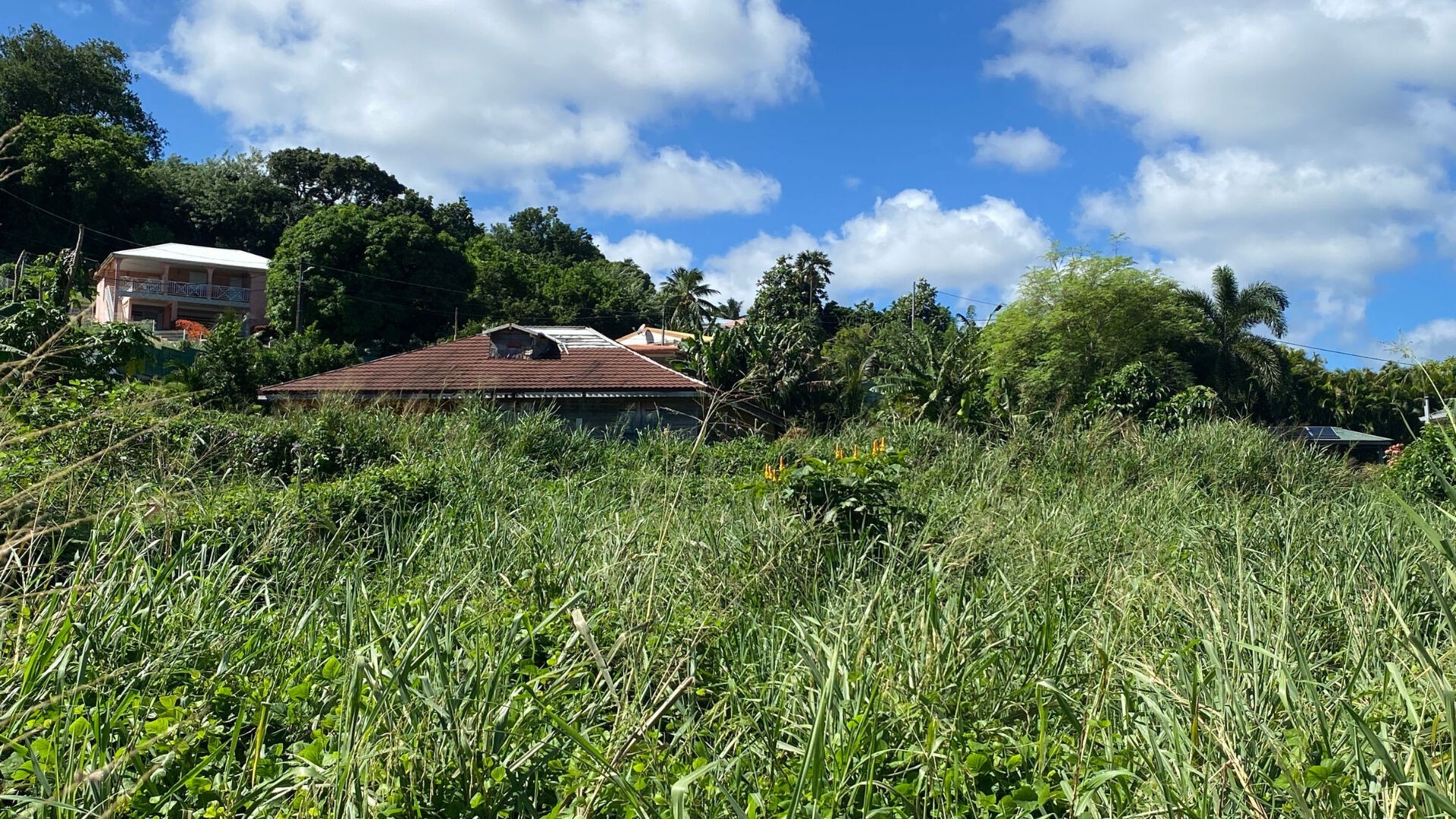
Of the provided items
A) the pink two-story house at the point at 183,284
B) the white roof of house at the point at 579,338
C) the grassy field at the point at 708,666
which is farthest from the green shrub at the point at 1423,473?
the pink two-story house at the point at 183,284

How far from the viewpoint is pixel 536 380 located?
76.3 feet

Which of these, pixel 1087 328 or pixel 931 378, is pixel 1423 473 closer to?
pixel 931 378

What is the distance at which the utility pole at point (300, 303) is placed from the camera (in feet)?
138

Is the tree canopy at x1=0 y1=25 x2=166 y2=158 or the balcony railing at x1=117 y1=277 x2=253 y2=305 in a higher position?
the tree canopy at x1=0 y1=25 x2=166 y2=158

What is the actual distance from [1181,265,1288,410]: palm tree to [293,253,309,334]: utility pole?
3416 cm

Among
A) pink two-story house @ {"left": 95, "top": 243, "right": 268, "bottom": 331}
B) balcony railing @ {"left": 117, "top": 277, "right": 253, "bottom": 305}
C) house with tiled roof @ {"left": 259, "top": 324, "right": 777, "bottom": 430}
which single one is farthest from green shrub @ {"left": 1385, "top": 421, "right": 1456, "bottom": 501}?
balcony railing @ {"left": 117, "top": 277, "right": 253, "bottom": 305}

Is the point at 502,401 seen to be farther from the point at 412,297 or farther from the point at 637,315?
the point at 637,315

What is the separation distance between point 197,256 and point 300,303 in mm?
14195

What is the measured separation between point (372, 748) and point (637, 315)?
58.7 metres

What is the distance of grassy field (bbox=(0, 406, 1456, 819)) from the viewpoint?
301 cm

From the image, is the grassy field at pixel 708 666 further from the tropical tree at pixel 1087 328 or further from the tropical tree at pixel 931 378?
the tropical tree at pixel 1087 328

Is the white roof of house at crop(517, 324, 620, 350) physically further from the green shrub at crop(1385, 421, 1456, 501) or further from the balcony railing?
the balcony railing

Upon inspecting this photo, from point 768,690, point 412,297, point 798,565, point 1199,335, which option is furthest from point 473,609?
point 412,297

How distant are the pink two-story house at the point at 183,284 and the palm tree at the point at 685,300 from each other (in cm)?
2225
